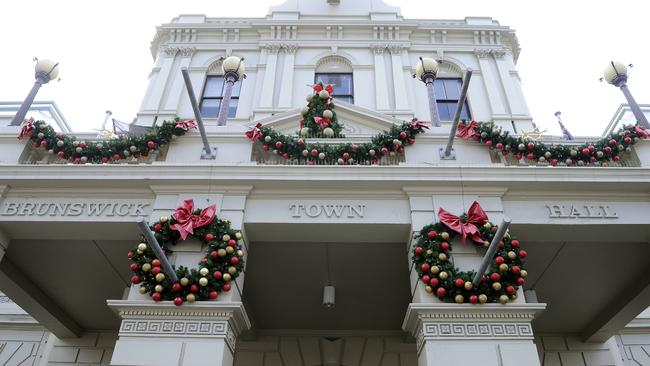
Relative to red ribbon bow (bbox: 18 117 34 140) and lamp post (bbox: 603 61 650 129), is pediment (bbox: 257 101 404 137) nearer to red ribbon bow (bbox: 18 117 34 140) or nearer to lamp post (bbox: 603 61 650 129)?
lamp post (bbox: 603 61 650 129)

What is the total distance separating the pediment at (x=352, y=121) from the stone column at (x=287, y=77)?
1.91 m

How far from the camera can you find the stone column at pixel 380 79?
1571cm

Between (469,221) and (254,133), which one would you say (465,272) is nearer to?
(469,221)

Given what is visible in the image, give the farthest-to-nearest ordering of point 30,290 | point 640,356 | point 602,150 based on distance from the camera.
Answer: point 640,356, point 30,290, point 602,150

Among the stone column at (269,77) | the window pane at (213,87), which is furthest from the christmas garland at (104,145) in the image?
the window pane at (213,87)

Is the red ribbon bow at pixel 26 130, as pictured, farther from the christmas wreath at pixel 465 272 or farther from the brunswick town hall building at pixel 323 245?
the christmas wreath at pixel 465 272

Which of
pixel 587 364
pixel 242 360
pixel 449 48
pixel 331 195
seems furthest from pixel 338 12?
pixel 587 364

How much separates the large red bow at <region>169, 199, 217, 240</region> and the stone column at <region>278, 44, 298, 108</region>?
7.50 metres

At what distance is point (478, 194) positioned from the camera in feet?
29.9

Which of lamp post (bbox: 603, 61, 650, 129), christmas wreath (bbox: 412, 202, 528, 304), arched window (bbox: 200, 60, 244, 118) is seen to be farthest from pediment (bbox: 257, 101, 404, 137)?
christmas wreath (bbox: 412, 202, 528, 304)

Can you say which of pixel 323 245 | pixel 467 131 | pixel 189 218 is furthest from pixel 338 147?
pixel 189 218

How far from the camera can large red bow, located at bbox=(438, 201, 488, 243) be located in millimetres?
8297

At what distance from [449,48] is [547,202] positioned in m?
9.98

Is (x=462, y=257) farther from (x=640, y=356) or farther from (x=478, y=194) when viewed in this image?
(x=640, y=356)
